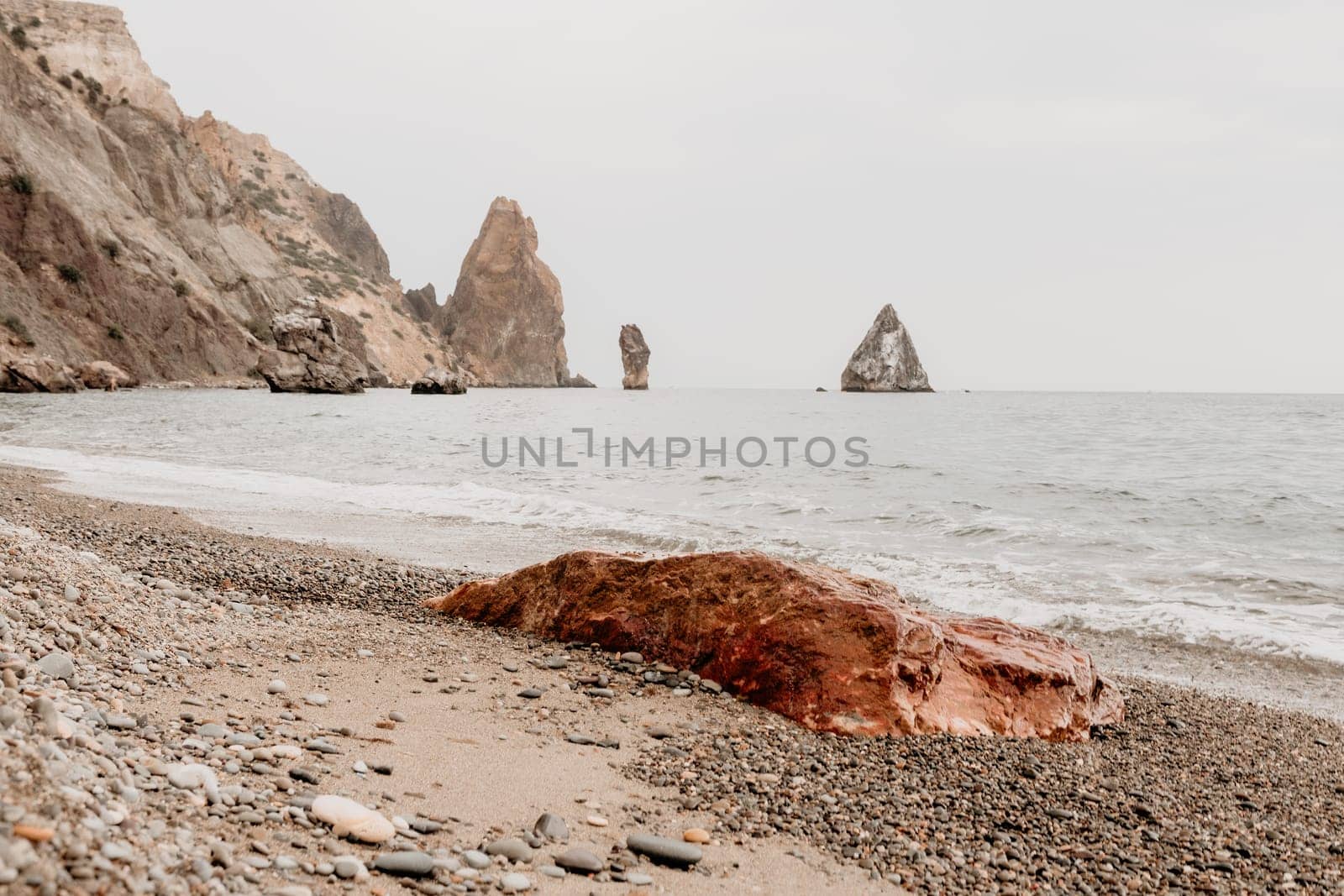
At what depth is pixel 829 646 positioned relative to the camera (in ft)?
16.2

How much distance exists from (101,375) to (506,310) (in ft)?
307

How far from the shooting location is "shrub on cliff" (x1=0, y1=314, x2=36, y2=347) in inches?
1988

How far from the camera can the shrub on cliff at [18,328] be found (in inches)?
1988

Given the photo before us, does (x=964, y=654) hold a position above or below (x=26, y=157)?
below

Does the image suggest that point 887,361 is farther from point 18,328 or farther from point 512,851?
point 512,851

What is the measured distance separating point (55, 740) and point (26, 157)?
230 ft

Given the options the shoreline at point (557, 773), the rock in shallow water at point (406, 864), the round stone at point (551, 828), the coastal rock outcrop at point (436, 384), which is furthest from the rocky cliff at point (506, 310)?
the rock in shallow water at point (406, 864)

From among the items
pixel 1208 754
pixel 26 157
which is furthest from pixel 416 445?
pixel 26 157

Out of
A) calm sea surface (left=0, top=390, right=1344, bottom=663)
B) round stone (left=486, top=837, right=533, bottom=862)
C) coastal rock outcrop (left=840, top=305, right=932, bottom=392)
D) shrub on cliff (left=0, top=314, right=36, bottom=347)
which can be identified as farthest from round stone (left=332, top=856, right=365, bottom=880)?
coastal rock outcrop (left=840, top=305, right=932, bottom=392)

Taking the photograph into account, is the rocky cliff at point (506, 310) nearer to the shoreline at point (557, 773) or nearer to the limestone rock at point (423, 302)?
the limestone rock at point (423, 302)

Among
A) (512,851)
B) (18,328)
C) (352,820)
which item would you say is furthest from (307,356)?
(512,851)

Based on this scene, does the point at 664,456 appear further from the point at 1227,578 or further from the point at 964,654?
the point at 964,654

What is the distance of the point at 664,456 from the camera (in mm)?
23562

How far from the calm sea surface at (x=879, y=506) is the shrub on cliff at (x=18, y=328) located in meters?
27.6
